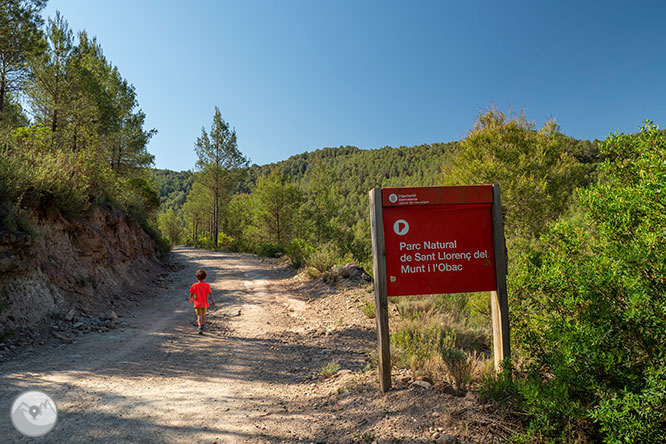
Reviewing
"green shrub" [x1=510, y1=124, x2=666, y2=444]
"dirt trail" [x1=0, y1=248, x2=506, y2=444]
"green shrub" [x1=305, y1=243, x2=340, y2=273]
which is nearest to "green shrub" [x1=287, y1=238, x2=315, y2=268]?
"green shrub" [x1=305, y1=243, x2=340, y2=273]

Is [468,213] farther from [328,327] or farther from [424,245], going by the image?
[328,327]

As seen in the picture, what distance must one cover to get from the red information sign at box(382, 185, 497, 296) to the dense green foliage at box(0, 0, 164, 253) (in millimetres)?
7188

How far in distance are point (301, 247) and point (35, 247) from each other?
10.3 m

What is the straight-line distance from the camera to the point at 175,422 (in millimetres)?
3168

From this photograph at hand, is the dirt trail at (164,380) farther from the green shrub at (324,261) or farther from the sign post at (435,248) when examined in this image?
the green shrub at (324,261)

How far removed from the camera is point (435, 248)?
375 centimetres

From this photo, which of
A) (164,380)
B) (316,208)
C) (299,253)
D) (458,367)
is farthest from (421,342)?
(316,208)

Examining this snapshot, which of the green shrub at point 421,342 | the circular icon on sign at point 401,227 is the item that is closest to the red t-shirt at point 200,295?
the green shrub at point 421,342

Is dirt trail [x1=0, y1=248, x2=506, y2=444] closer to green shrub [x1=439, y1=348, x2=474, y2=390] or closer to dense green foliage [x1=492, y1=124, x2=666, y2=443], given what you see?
green shrub [x1=439, y1=348, x2=474, y2=390]

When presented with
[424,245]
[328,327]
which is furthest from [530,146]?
[424,245]

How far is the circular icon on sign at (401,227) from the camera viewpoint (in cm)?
372

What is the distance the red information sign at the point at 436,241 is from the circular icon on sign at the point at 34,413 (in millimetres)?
3354

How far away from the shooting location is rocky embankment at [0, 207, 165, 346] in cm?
618

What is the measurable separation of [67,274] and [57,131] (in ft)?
34.4
